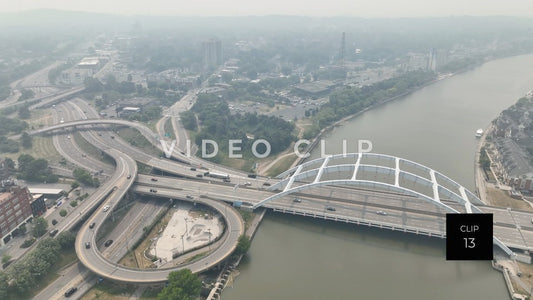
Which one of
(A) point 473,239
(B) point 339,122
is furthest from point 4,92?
(A) point 473,239

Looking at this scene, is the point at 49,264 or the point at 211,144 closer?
the point at 49,264

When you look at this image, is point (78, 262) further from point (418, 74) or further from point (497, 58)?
point (497, 58)

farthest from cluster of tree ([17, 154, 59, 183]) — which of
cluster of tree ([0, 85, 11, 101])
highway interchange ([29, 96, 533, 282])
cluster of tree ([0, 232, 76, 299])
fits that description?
cluster of tree ([0, 85, 11, 101])

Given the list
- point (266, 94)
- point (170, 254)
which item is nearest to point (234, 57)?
point (266, 94)

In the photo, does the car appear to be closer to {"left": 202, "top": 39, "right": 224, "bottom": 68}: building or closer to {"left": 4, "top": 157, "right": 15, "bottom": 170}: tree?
{"left": 4, "top": 157, "right": 15, "bottom": 170}: tree

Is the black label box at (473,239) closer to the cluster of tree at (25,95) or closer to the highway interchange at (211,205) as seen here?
the highway interchange at (211,205)

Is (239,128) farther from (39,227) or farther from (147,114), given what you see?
(39,227)
